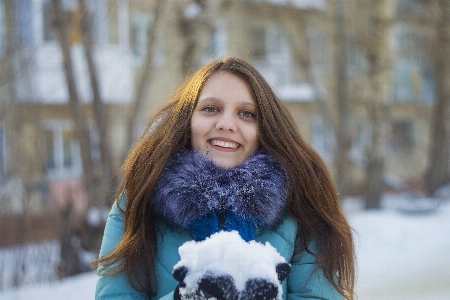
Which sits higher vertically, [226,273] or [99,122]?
[99,122]

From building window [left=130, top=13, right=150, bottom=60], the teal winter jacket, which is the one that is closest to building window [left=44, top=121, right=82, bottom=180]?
building window [left=130, top=13, right=150, bottom=60]

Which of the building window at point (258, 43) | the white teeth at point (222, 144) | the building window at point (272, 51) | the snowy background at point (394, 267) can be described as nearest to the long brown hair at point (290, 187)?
the white teeth at point (222, 144)

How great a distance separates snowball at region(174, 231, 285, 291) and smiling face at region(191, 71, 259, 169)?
486 millimetres

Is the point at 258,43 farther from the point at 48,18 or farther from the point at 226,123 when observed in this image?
the point at 226,123

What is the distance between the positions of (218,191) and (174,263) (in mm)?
297

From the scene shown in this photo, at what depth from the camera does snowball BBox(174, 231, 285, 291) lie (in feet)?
4.91

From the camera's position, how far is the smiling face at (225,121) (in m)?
1.97

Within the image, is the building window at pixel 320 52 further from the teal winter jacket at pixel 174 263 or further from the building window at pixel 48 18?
the teal winter jacket at pixel 174 263

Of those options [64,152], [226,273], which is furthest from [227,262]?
[64,152]

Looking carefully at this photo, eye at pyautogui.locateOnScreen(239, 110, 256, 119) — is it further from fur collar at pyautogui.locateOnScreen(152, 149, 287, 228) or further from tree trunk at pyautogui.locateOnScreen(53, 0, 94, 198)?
tree trunk at pyautogui.locateOnScreen(53, 0, 94, 198)

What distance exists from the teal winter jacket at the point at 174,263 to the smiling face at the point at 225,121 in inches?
11.9

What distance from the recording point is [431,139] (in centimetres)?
1386

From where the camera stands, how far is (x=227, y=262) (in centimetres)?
151

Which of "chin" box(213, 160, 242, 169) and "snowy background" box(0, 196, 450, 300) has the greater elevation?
"chin" box(213, 160, 242, 169)
